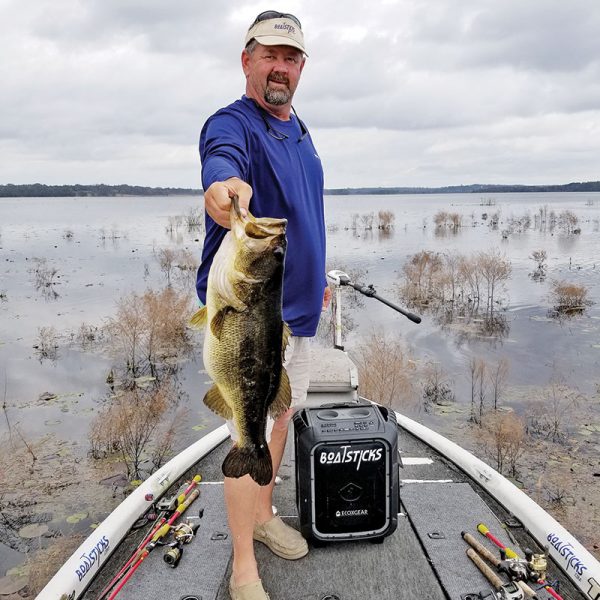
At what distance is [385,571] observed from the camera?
307 centimetres

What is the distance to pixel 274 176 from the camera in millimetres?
2594

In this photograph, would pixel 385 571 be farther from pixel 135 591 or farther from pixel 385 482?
pixel 135 591

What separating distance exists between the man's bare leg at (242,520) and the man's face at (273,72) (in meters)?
1.95

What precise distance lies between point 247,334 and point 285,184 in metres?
0.83

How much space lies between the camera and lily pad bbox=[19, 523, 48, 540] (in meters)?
5.53

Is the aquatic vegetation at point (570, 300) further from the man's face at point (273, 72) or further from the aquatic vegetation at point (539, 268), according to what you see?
the man's face at point (273, 72)

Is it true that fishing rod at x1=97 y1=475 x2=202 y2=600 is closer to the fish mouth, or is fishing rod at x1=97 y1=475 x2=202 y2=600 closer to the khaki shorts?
the khaki shorts

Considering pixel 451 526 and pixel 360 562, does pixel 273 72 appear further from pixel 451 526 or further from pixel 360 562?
pixel 451 526

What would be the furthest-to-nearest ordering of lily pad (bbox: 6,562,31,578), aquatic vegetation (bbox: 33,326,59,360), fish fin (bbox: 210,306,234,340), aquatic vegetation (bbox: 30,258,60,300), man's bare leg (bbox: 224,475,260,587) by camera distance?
aquatic vegetation (bbox: 30,258,60,300)
aquatic vegetation (bbox: 33,326,59,360)
lily pad (bbox: 6,562,31,578)
man's bare leg (bbox: 224,475,260,587)
fish fin (bbox: 210,306,234,340)

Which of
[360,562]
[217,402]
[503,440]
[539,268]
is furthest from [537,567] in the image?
[539,268]

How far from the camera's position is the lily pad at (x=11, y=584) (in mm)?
4773

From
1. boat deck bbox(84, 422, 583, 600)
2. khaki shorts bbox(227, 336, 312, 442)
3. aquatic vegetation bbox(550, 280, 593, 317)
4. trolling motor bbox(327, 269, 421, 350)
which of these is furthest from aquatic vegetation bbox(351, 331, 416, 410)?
aquatic vegetation bbox(550, 280, 593, 317)

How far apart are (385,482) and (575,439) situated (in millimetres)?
5557

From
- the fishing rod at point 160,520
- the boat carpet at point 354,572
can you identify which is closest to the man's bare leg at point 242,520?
the boat carpet at point 354,572
